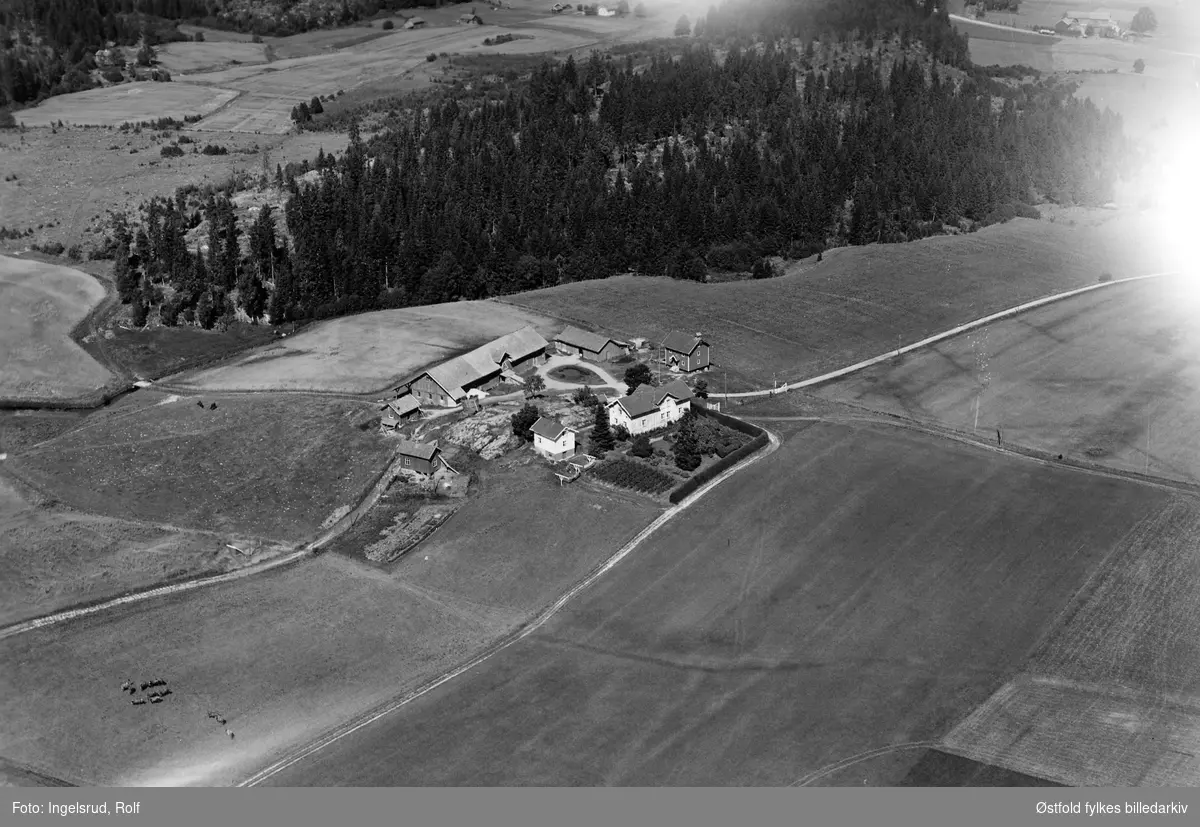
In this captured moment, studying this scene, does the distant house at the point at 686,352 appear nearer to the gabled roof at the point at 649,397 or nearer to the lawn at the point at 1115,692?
the gabled roof at the point at 649,397

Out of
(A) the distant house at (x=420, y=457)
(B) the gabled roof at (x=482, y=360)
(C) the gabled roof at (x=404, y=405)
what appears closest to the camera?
(A) the distant house at (x=420, y=457)

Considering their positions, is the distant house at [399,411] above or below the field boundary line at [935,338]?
above

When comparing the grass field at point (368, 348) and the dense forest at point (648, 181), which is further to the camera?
the dense forest at point (648, 181)

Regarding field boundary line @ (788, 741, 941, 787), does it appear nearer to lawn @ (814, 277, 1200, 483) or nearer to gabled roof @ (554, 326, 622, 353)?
lawn @ (814, 277, 1200, 483)

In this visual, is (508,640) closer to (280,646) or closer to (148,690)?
(280,646)

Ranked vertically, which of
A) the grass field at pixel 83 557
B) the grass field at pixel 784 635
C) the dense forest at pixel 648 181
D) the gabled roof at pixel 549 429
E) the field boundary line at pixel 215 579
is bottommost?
the grass field at pixel 784 635

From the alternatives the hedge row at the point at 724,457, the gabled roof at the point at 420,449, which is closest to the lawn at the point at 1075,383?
the hedge row at the point at 724,457

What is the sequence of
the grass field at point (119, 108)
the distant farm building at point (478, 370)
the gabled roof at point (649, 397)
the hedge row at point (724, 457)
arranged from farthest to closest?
the grass field at point (119, 108)
the distant farm building at point (478, 370)
the gabled roof at point (649, 397)
the hedge row at point (724, 457)

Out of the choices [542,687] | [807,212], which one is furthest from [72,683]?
[807,212]
